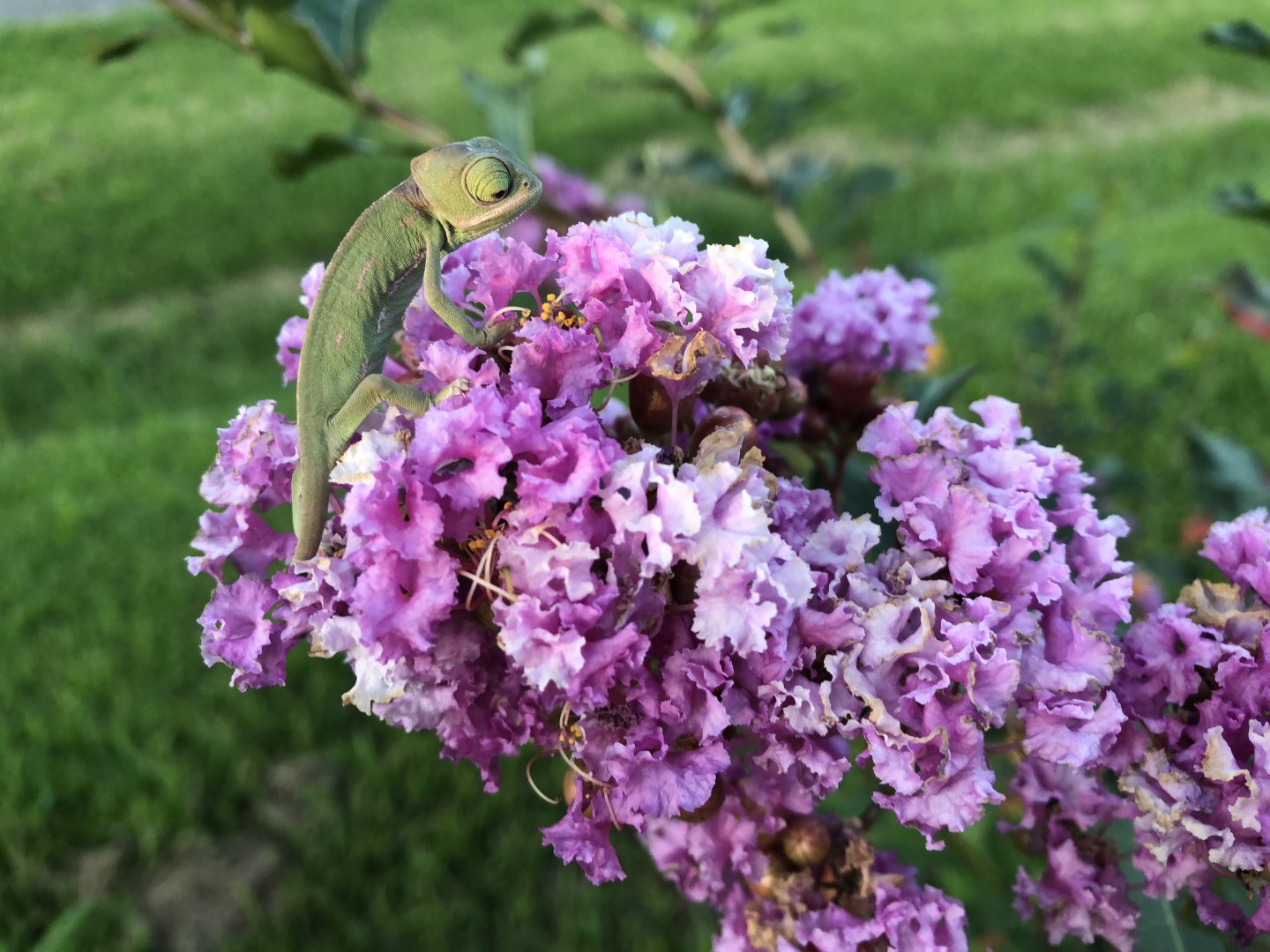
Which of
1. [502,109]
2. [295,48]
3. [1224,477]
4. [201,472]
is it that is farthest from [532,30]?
[201,472]

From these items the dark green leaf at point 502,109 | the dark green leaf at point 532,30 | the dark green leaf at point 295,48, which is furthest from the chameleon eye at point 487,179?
the dark green leaf at point 532,30

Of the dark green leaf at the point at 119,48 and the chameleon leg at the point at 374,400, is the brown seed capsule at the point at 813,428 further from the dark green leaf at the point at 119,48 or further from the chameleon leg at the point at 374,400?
the dark green leaf at the point at 119,48

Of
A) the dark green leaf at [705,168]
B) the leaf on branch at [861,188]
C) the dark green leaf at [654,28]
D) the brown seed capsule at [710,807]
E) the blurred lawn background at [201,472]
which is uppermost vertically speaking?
the dark green leaf at [654,28]

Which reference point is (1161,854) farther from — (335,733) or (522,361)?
(335,733)

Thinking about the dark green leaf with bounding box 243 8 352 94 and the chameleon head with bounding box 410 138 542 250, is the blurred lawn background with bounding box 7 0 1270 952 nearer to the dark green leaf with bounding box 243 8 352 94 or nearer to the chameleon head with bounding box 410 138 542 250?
the dark green leaf with bounding box 243 8 352 94

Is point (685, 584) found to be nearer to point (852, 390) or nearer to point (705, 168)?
point (852, 390)
